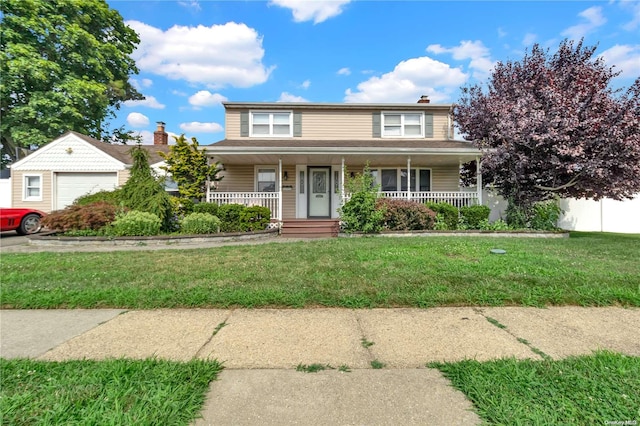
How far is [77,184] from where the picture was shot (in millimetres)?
14766

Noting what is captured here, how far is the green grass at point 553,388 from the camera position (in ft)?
5.75

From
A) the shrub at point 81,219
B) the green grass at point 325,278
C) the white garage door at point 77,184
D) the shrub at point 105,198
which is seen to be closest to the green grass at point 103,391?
the green grass at point 325,278

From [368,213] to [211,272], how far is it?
5709 mm

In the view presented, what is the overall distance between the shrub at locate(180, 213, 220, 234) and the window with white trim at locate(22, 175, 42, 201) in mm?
10699

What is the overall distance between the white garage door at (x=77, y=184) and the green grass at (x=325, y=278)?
9061 mm

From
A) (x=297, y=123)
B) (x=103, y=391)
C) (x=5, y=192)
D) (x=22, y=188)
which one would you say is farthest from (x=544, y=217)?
(x=5, y=192)

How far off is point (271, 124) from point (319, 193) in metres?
3.79

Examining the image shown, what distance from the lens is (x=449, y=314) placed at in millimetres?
3445

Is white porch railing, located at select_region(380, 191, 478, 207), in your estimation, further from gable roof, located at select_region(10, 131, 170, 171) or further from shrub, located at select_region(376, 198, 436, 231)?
gable roof, located at select_region(10, 131, 170, 171)

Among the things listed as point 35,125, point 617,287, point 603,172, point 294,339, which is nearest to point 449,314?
point 294,339

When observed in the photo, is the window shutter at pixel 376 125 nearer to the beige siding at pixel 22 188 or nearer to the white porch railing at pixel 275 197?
the white porch railing at pixel 275 197

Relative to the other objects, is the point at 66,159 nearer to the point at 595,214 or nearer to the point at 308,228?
the point at 308,228

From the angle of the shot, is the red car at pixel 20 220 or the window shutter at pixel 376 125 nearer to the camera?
the red car at pixel 20 220

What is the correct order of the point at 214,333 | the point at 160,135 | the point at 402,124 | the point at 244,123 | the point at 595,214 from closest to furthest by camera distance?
1. the point at 214,333
2. the point at 595,214
3. the point at 244,123
4. the point at 402,124
5. the point at 160,135
